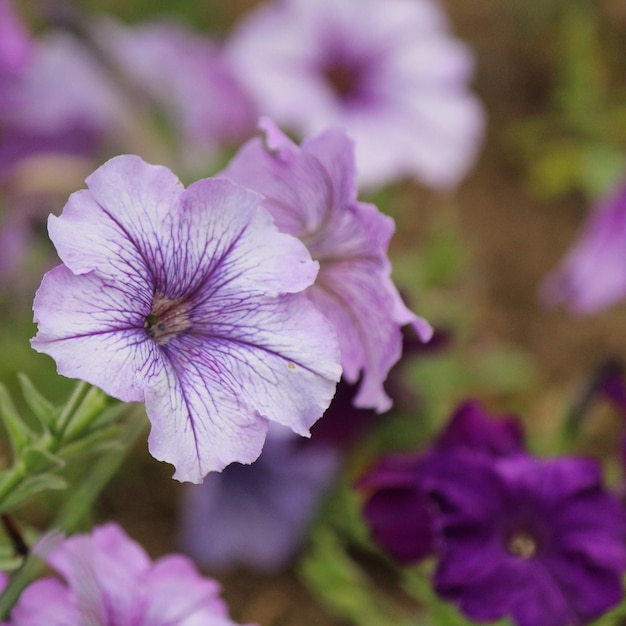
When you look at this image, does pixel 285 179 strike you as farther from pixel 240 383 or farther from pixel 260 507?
pixel 260 507

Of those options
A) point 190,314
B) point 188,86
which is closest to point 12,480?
point 190,314

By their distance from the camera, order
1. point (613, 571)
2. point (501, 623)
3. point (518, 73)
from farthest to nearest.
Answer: point (518, 73) < point (501, 623) < point (613, 571)

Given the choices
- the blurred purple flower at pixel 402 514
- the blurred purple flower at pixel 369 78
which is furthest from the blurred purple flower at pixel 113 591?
the blurred purple flower at pixel 369 78

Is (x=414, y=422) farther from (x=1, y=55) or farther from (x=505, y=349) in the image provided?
(x=1, y=55)

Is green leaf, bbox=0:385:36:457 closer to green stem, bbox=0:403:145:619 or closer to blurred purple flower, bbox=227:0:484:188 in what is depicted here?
green stem, bbox=0:403:145:619

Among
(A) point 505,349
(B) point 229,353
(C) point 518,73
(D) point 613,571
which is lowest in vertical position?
(A) point 505,349

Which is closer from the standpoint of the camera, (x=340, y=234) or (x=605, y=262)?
(x=340, y=234)

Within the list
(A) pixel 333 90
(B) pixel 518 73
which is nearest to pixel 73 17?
(A) pixel 333 90

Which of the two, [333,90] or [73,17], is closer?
[73,17]
